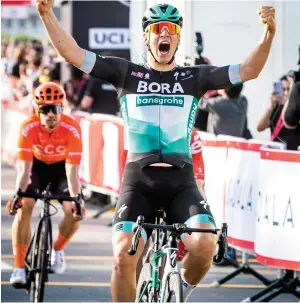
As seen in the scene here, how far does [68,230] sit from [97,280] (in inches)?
38.6

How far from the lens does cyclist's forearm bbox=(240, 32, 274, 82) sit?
8.35 m

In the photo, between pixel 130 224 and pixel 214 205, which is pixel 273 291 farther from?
pixel 130 224

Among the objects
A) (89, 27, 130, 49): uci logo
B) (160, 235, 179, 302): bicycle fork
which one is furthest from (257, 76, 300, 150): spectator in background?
(89, 27, 130, 49): uci logo

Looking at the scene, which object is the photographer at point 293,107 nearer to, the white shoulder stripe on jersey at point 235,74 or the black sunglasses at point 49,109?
the black sunglasses at point 49,109

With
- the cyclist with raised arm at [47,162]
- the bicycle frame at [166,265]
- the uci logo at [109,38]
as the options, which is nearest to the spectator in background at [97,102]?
the uci logo at [109,38]

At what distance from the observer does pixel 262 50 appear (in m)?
8.38

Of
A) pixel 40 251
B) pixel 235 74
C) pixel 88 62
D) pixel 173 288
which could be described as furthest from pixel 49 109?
pixel 173 288

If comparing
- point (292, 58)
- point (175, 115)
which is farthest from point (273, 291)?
point (292, 58)

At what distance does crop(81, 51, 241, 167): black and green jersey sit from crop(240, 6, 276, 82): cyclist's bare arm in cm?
7

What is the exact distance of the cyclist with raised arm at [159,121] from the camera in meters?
8.06

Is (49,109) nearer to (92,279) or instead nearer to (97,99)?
(92,279)

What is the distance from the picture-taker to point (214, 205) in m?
13.3

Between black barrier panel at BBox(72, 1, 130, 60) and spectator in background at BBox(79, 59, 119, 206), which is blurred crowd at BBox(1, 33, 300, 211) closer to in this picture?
spectator in background at BBox(79, 59, 119, 206)

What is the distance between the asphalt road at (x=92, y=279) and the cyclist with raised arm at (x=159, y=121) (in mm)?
3165
